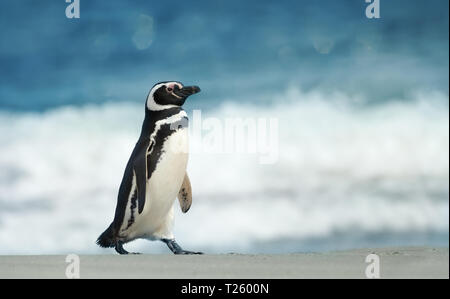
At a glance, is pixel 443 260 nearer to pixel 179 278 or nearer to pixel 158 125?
pixel 179 278

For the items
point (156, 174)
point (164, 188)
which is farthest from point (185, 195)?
point (156, 174)

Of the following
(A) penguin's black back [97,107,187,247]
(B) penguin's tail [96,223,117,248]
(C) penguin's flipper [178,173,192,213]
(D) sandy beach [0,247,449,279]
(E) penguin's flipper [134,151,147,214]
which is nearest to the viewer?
(D) sandy beach [0,247,449,279]

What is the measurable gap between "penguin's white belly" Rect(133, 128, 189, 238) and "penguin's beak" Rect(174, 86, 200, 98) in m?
0.37

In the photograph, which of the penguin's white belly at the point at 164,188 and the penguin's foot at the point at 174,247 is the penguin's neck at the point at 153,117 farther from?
the penguin's foot at the point at 174,247

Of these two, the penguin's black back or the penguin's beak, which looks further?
the penguin's beak

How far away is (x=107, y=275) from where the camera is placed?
450 cm

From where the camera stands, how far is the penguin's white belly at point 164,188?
254 inches

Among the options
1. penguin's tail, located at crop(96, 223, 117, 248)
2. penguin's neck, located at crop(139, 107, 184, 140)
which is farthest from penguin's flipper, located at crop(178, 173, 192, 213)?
penguin's tail, located at crop(96, 223, 117, 248)

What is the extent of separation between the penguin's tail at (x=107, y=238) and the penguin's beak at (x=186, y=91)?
5.00 ft

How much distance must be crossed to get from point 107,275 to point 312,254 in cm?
196

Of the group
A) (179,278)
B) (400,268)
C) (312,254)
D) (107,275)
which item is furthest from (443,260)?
(107,275)

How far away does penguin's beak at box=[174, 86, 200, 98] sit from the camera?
6586 mm

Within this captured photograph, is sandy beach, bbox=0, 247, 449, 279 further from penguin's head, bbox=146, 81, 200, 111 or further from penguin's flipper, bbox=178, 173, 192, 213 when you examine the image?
penguin's head, bbox=146, 81, 200, 111

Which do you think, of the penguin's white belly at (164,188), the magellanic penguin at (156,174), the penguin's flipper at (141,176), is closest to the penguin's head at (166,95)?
the magellanic penguin at (156,174)
